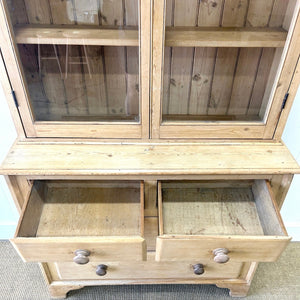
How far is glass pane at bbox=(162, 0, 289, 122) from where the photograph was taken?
867mm

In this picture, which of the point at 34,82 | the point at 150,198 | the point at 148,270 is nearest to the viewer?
the point at 34,82

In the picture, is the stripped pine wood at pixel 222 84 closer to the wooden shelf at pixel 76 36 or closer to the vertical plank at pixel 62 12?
the wooden shelf at pixel 76 36

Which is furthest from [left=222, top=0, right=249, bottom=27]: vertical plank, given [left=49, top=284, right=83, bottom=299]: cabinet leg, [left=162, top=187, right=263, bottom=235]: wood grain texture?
[left=49, top=284, right=83, bottom=299]: cabinet leg

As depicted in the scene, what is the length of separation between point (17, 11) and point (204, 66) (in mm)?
569

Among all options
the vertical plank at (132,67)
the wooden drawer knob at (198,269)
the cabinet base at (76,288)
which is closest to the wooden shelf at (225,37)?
the vertical plank at (132,67)

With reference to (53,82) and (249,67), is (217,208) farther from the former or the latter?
(53,82)

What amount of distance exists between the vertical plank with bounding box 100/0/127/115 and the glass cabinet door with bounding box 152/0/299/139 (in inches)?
4.6

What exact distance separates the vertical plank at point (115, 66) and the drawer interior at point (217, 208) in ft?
1.00

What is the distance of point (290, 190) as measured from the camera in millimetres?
1384

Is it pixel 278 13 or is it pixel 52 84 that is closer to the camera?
pixel 278 13

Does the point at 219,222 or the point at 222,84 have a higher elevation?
the point at 222,84

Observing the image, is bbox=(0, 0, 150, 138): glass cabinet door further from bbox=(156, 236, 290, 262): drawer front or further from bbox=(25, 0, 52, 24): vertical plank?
bbox=(156, 236, 290, 262): drawer front

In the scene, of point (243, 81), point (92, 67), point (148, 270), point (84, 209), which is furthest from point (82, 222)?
point (243, 81)

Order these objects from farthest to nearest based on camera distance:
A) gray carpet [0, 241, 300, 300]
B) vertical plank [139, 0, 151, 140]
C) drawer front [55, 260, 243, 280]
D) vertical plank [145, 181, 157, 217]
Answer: gray carpet [0, 241, 300, 300], drawer front [55, 260, 243, 280], vertical plank [145, 181, 157, 217], vertical plank [139, 0, 151, 140]
